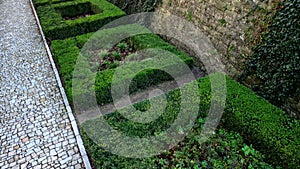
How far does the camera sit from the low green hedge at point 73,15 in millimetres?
7988

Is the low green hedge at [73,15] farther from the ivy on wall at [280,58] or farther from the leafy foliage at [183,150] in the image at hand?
the ivy on wall at [280,58]

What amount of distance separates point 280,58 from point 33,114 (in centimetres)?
527

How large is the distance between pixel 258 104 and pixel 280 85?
0.71 meters

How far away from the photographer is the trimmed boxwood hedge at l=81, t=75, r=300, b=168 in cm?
377

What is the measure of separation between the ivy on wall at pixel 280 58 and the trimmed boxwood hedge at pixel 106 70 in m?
1.86

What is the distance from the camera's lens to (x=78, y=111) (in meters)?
5.19

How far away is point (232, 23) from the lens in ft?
18.8

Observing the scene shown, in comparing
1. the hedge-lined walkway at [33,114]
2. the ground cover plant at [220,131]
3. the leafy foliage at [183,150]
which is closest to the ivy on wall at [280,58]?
the ground cover plant at [220,131]

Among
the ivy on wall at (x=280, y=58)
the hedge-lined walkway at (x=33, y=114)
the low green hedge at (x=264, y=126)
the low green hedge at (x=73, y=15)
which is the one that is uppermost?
the ivy on wall at (x=280, y=58)

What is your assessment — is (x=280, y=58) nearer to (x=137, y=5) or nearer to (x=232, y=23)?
(x=232, y=23)

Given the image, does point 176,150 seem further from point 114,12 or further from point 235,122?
point 114,12

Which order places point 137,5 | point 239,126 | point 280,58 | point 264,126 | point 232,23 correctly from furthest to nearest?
point 137,5
point 232,23
point 280,58
point 239,126
point 264,126

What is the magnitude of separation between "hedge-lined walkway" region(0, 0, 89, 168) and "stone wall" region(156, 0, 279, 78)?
13.4ft

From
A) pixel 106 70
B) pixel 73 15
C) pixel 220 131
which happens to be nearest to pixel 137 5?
pixel 73 15
